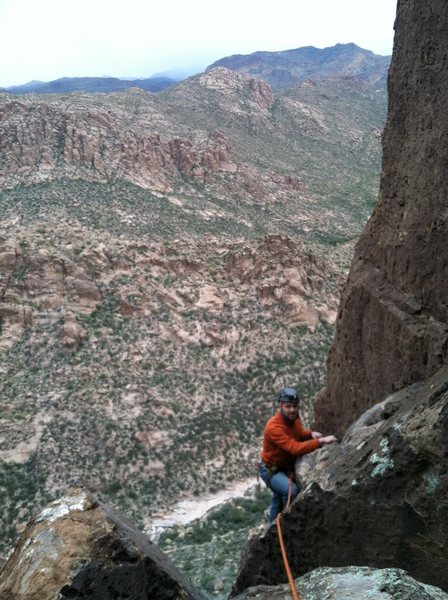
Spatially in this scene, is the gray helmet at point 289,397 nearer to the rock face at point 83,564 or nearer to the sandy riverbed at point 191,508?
the rock face at point 83,564

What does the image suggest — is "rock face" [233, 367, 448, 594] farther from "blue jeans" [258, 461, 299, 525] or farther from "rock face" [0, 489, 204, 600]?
"rock face" [0, 489, 204, 600]

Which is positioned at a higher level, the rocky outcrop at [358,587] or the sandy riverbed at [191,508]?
the rocky outcrop at [358,587]

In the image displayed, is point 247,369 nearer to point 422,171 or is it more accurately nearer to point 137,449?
point 137,449

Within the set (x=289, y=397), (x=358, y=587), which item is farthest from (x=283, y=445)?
(x=358, y=587)

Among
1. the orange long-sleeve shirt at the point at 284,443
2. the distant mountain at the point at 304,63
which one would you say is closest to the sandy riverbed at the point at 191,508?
the orange long-sleeve shirt at the point at 284,443

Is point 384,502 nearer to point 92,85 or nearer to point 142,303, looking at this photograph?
point 142,303

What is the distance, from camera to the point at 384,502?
13.6ft

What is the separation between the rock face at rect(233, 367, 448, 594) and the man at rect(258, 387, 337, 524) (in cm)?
95

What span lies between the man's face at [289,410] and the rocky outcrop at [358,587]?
2728 mm

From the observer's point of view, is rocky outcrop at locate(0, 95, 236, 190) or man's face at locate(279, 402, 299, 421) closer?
man's face at locate(279, 402, 299, 421)

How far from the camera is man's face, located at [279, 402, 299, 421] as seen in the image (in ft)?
21.1

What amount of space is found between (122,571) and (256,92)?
260ft

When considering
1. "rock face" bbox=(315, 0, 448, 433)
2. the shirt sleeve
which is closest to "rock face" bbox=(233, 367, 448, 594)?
"rock face" bbox=(315, 0, 448, 433)

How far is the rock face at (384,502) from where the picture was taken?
3.79 metres
